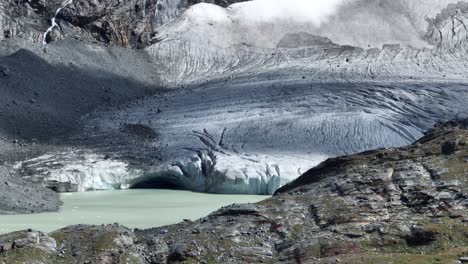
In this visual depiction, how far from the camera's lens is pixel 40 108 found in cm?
5131

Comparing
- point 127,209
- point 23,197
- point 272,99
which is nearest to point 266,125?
point 272,99

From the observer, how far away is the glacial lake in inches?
1171

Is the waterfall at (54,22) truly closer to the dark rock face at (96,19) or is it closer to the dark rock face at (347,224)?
the dark rock face at (96,19)

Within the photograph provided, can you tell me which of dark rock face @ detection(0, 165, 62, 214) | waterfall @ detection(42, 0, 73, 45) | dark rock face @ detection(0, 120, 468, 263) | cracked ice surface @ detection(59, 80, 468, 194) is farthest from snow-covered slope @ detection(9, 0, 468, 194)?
dark rock face @ detection(0, 120, 468, 263)

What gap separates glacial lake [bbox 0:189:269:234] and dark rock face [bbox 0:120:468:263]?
23.3ft

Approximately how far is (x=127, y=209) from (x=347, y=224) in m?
15.4

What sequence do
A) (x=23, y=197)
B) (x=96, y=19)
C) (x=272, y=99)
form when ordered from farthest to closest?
(x=96, y=19), (x=272, y=99), (x=23, y=197)

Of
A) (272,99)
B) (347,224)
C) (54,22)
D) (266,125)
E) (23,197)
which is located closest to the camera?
(347,224)

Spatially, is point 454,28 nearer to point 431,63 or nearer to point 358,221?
point 431,63

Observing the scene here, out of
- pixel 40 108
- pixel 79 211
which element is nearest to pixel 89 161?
pixel 40 108

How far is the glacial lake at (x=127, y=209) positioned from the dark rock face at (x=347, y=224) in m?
7.10

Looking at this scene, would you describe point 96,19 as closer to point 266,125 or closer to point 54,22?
point 54,22

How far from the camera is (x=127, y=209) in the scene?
34.8 meters

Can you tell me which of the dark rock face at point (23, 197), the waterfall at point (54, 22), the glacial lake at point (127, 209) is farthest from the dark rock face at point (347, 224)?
the waterfall at point (54, 22)
